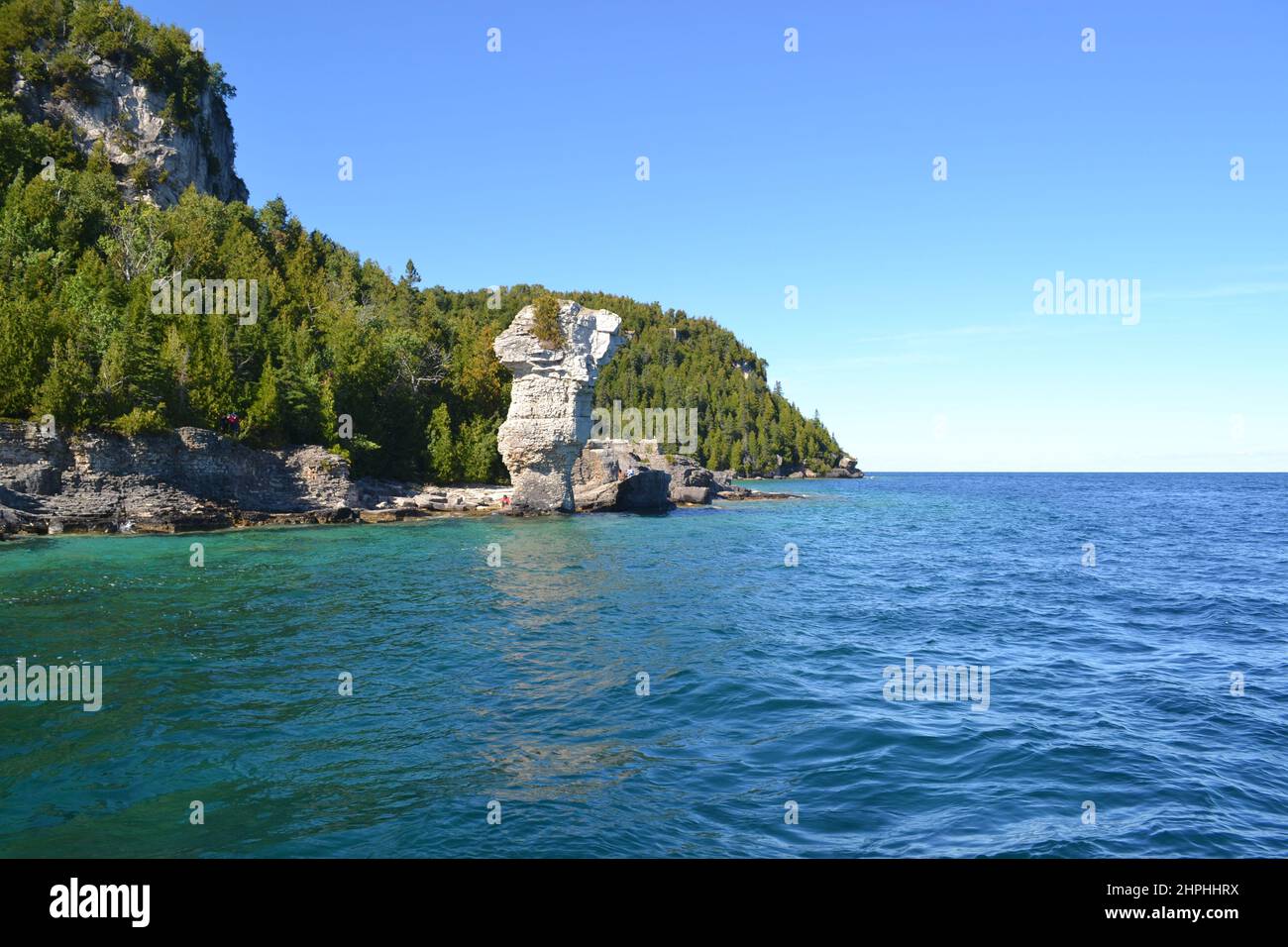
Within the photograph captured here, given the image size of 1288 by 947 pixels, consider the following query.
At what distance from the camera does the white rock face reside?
5788 centimetres

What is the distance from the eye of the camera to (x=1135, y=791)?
33.4 ft

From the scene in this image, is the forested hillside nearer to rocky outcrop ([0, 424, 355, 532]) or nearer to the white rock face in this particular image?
rocky outcrop ([0, 424, 355, 532])

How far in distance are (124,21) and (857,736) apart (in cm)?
9387

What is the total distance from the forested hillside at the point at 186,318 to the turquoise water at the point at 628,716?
21510 mm

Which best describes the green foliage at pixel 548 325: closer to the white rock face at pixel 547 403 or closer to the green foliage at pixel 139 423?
the white rock face at pixel 547 403

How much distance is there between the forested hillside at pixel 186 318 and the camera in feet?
145

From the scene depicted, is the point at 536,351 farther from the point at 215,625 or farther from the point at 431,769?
the point at 431,769

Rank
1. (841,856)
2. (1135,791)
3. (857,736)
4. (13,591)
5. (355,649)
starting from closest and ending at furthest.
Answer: (841,856), (1135,791), (857,736), (355,649), (13,591)

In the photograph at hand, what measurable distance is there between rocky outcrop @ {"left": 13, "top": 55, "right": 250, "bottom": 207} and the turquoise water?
60.3 meters

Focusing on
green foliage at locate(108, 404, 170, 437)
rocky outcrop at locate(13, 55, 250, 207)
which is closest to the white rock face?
green foliage at locate(108, 404, 170, 437)

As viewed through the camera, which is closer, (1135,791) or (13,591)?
(1135,791)

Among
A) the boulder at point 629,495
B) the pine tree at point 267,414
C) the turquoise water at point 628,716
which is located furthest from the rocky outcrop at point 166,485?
the boulder at point 629,495

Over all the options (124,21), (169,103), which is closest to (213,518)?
(169,103)

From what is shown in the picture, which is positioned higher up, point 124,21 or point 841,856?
point 124,21
